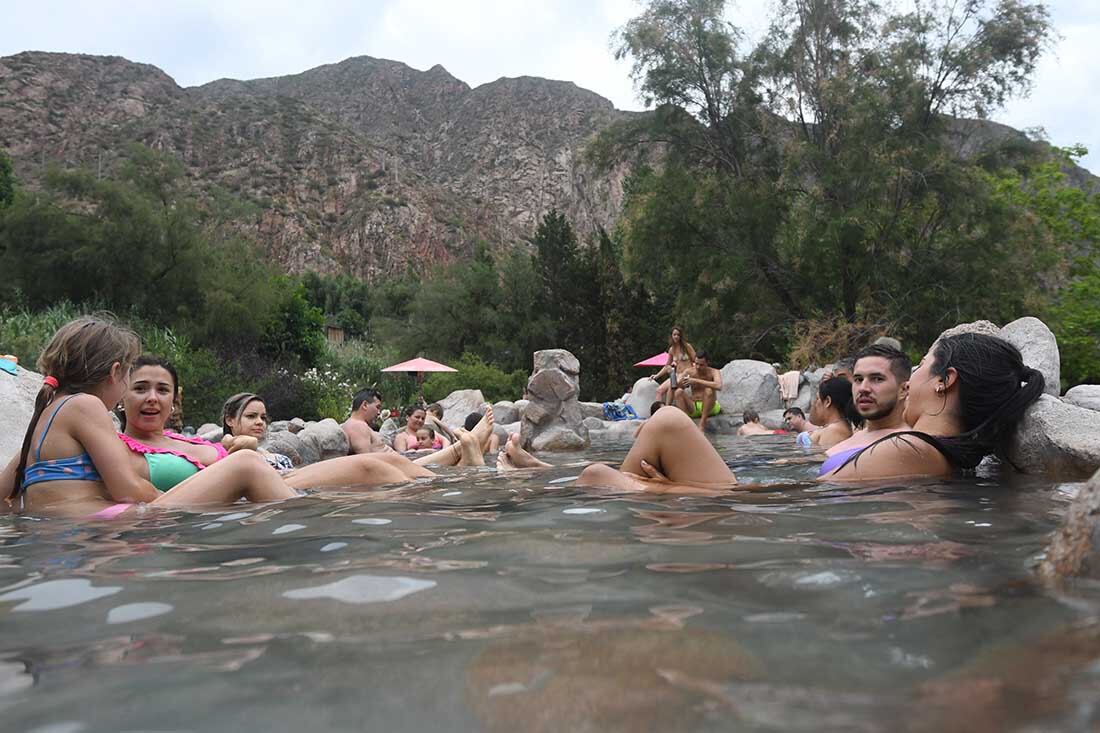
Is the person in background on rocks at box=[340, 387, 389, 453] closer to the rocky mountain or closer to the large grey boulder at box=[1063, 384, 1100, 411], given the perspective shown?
the large grey boulder at box=[1063, 384, 1100, 411]

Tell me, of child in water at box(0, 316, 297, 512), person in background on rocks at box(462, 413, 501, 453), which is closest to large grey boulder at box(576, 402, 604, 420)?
person in background on rocks at box(462, 413, 501, 453)

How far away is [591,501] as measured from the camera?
343cm

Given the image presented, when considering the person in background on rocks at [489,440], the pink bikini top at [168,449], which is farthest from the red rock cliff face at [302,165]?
the pink bikini top at [168,449]

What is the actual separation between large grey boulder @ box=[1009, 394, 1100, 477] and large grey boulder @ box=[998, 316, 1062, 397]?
2.41 meters

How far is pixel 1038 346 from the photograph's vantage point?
654cm

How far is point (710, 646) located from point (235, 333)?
2457 cm

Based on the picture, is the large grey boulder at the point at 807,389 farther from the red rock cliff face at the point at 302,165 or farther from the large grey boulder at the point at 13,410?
the red rock cliff face at the point at 302,165

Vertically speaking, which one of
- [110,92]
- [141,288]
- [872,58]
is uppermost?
[110,92]

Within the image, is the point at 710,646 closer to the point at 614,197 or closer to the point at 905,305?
the point at 905,305

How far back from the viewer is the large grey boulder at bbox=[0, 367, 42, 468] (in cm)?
549

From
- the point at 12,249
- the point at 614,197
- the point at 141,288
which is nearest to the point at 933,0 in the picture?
the point at 141,288

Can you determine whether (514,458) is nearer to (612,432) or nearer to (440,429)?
(440,429)

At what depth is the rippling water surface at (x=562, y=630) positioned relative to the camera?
1069 mm

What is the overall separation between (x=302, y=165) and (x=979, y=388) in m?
66.0
